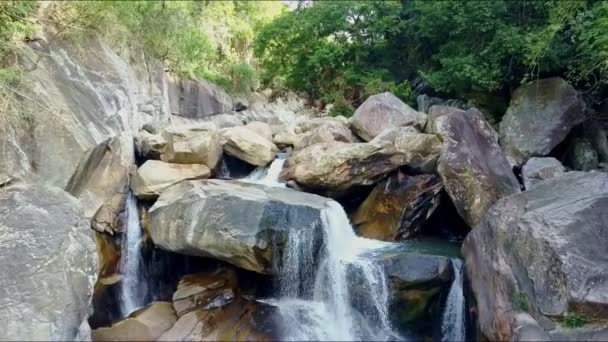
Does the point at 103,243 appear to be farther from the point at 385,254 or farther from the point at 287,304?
the point at 385,254

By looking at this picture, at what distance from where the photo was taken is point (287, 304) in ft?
21.0

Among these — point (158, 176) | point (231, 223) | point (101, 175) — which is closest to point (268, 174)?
point (158, 176)

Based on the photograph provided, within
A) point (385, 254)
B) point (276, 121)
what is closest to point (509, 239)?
point (385, 254)

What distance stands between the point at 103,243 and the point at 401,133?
536 cm

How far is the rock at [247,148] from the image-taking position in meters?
9.04

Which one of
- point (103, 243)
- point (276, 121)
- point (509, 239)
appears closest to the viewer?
point (509, 239)

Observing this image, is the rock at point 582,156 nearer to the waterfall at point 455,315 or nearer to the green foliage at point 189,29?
the waterfall at point 455,315

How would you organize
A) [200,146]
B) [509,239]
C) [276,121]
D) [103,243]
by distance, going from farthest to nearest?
[276,121] → [200,146] → [103,243] → [509,239]

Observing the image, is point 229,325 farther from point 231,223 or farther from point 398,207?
point 398,207

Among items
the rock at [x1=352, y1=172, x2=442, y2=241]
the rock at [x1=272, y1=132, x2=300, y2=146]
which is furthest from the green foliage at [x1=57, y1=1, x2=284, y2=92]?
the rock at [x1=352, y1=172, x2=442, y2=241]

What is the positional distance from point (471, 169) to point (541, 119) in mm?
2993

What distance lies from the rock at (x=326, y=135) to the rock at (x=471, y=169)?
197cm

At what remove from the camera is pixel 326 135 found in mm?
9297

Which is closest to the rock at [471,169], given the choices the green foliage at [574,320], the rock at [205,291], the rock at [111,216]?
the green foliage at [574,320]
